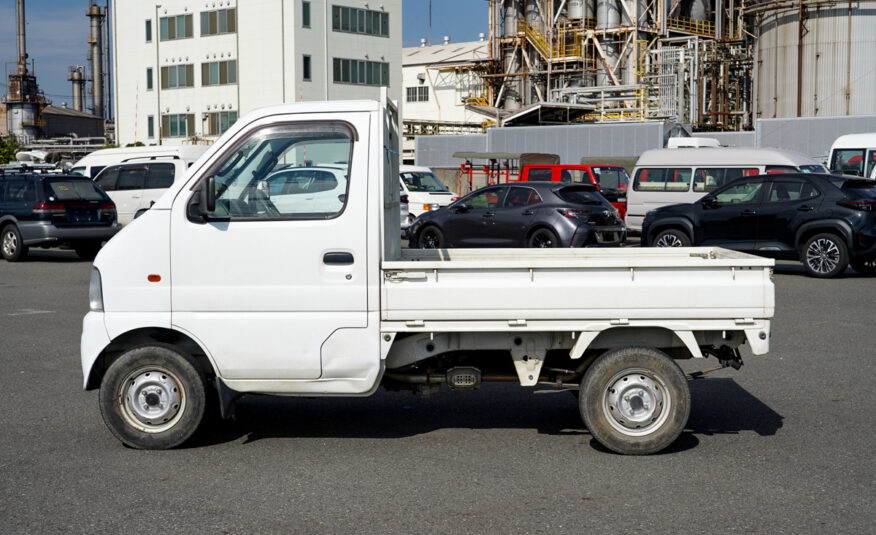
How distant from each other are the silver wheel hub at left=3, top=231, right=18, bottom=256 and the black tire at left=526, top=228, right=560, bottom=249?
1119cm

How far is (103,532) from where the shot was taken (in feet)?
16.1

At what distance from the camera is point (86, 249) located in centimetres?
2278

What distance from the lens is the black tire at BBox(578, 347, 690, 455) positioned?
20.1ft

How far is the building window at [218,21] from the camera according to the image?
62.5m

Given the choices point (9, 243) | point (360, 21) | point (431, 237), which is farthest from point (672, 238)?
point (360, 21)

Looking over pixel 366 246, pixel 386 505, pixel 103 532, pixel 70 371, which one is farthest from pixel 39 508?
pixel 70 371

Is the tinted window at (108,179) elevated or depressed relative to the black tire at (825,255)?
elevated

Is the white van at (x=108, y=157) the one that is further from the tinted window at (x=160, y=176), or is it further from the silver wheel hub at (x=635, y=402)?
the silver wheel hub at (x=635, y=402)

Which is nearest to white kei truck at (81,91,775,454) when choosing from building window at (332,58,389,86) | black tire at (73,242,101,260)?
black tire at (73,242,101,260)

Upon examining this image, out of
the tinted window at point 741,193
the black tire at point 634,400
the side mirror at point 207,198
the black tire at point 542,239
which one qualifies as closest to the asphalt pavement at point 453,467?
the black tire at point 634,400

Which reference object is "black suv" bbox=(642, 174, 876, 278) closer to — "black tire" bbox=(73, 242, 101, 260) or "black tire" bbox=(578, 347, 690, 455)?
"black tire" bbox=(578, 347, 690, 455)

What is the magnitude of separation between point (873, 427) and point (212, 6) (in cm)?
6167

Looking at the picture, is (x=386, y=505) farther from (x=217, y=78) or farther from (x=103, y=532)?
(x=217, y=78)

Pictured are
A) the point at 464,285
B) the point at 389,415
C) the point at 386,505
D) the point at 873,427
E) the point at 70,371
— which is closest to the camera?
the point at 386,505
